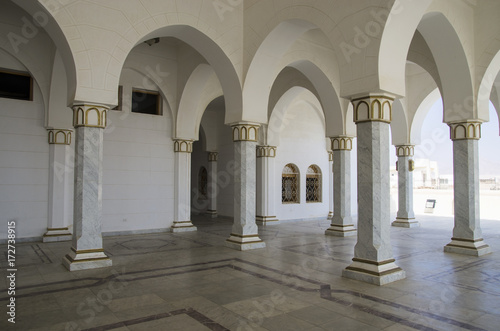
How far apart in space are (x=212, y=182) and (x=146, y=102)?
605 cm

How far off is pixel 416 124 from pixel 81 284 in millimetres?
11384

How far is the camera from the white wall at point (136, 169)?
31.2 feet

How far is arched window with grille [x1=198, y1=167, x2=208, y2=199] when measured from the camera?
16.7 metres

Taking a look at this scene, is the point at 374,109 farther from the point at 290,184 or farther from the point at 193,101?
the point at 290,184

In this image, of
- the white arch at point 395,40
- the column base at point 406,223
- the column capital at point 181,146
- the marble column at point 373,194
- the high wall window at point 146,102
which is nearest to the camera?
the white arch at point 395,40

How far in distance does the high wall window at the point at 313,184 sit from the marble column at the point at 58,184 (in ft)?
30.2

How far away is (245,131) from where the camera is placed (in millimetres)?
7824

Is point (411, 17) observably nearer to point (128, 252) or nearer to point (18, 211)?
point (128, 252)

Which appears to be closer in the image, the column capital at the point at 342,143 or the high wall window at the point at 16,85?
Result: the high wall window at the point at 16,85

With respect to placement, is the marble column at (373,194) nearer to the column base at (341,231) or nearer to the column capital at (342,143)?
the column base at (341,231)

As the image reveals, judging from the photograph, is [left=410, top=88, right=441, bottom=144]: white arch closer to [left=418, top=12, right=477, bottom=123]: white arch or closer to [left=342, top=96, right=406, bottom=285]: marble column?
[left=418, top=12, right=477, bottom=123]: white arch

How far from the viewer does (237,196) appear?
798 cm

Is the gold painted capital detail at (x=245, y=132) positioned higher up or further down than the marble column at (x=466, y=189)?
higher up

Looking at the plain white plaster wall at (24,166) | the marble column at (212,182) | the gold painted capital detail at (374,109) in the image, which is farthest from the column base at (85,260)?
the marble column at (212,182)
